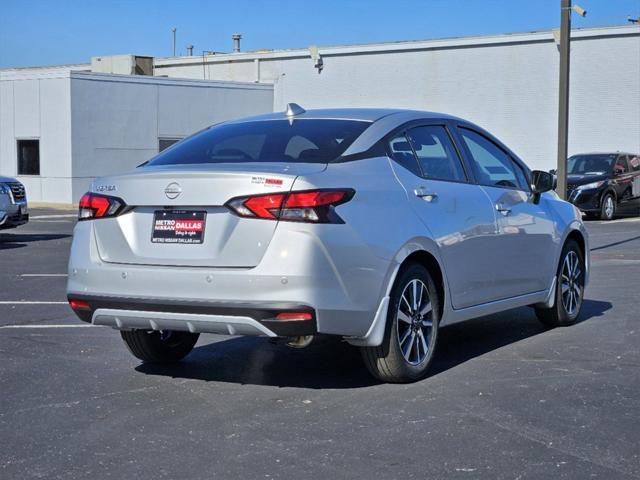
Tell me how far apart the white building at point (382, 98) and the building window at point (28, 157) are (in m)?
0.12

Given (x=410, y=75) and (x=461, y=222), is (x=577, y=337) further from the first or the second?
(x=410, y=75)

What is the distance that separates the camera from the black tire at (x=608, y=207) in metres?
25.0

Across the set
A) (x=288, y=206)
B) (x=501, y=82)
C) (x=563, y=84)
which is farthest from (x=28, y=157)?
(x=288, y=206)

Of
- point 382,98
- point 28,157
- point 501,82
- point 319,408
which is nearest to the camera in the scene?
point 319,408

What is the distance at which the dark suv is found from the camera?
24.8m

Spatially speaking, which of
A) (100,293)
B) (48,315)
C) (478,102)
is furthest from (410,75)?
(100,293)

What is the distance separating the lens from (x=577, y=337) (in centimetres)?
824

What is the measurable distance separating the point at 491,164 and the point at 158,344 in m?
2.81

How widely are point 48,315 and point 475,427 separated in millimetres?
5145

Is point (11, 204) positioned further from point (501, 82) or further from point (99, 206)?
point (501, 82)

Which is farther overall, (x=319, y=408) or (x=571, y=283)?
(x=571, y=283)

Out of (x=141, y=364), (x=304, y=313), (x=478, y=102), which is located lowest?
(x=141, y=364)

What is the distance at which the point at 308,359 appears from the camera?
742 centimetres

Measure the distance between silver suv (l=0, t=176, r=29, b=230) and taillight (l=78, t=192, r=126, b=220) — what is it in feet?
36.8
